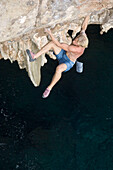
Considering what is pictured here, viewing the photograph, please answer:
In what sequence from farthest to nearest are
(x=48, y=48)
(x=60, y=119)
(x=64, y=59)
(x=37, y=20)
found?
(x=60, y=119), (x=64, y=59), (x=48, y=48), (x=37, y=20)

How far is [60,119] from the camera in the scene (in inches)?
326

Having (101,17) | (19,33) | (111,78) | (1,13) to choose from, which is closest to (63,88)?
(111,78)

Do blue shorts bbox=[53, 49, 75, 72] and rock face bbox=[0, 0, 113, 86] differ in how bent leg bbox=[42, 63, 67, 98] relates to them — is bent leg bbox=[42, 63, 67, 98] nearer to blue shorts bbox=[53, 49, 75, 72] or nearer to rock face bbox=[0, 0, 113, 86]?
blue shorts bbox=[53, 49, 75, 72]

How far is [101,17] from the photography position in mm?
5516

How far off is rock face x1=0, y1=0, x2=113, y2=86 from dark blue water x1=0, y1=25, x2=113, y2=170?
107 inches

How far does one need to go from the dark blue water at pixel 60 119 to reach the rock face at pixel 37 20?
2708 millimetres

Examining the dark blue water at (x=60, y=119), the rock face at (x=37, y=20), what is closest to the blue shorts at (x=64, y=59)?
the rock face at (x=37, y=20)

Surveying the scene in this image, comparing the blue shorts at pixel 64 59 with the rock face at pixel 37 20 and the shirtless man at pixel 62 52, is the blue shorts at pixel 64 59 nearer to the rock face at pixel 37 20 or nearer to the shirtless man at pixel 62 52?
the shirtless man at pixel 62 52

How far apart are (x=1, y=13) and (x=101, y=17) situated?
2.52m

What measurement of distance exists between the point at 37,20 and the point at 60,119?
4515 millimetres

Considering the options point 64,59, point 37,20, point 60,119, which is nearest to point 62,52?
point 64,59

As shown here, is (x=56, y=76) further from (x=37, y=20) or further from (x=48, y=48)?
(x=37, y=20)

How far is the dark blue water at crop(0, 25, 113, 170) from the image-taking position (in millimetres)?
7715

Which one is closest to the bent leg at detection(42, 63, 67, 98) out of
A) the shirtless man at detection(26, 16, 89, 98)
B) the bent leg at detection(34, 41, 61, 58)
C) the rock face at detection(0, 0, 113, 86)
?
the shirtless man at detection(26, 16, 89, 98)
